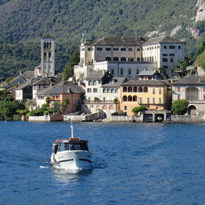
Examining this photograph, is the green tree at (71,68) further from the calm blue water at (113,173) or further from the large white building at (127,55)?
the calm blue water at (113,173)

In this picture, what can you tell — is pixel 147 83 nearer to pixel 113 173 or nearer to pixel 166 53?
pixel 166 53

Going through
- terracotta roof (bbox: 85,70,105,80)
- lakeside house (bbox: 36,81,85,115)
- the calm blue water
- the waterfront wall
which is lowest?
the calm blue water

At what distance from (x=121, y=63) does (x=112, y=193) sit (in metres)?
92.3

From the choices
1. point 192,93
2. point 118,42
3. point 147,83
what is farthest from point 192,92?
point 118,42

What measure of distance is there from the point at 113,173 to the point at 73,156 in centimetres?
380

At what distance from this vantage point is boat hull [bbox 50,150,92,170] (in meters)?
56.0

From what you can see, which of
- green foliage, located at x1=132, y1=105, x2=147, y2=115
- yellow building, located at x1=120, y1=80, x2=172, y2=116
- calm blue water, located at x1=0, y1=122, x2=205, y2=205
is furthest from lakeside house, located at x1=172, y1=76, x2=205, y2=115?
calm blue water, located at x1=0, y1=122, x2=205, y2=205

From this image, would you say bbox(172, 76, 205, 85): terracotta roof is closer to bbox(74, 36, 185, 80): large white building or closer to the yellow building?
the yellow building

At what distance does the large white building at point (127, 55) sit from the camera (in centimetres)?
13877

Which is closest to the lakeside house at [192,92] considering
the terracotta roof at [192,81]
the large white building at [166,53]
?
the terracotta roof at [192,81]

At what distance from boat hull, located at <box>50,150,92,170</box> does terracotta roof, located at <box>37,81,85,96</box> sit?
69966mm

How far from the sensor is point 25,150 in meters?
70.4

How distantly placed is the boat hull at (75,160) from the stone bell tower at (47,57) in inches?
4496

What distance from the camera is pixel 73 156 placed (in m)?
56.1
